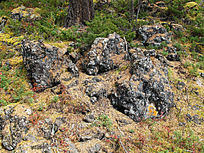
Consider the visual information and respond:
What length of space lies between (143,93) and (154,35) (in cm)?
550

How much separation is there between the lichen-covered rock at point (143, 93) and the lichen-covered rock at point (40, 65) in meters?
2.79

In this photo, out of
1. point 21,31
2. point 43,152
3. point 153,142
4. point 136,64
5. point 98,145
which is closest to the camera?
point 43,152

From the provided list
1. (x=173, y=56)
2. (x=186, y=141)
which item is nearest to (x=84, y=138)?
(x=186, y=141)

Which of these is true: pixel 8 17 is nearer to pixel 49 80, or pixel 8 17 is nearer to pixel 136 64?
pixel 49 80

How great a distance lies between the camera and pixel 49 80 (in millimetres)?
6477

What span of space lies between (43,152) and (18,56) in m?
5.77

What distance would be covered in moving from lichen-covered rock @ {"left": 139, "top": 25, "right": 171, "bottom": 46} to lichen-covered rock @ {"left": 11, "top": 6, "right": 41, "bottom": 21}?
737 centimetres

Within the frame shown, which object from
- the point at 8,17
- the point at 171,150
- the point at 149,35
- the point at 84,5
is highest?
the point at 84,5

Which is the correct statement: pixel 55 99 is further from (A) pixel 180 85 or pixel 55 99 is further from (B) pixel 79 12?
(B) pixel 79 12

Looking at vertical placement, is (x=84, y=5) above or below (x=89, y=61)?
above

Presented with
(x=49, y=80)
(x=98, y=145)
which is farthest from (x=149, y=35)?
(x=98, y=145)

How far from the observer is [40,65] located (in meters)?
6.43

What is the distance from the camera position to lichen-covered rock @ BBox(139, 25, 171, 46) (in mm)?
9453

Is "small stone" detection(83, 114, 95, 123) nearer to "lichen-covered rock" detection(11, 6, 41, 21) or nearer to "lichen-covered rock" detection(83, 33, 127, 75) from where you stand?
"lichen-covered rock" detection(83, 33, 127, 75)
